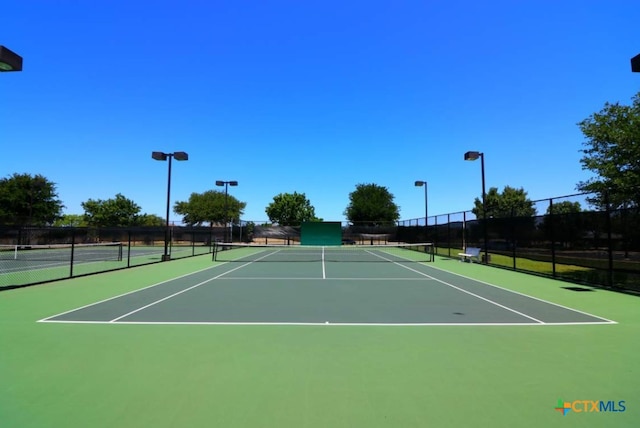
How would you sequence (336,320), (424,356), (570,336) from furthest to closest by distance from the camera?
(336,320), (570,336), (424,356)

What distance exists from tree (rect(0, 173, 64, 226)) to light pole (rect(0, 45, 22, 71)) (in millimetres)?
44511

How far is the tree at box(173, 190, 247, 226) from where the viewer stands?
3209 inches

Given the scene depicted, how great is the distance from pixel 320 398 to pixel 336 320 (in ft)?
11.4

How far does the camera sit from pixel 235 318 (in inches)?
295

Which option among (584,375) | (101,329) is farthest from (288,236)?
(584,375)

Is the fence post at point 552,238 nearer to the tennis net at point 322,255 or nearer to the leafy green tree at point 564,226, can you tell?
the leafy green tree at point 564,226

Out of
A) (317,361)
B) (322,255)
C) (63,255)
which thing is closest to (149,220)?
(63,255)

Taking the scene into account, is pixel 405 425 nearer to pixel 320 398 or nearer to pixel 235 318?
pixel 320 398

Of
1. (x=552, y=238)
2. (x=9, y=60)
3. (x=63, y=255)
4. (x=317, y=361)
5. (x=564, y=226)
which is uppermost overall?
(x=9, y=60)

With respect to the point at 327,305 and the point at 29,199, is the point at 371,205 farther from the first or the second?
the point at 327,305

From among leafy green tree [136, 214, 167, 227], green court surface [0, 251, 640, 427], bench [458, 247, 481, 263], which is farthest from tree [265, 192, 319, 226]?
green court surface [0, 251, 640, 427]

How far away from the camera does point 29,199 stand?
154ft

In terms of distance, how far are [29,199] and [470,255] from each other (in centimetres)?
5099

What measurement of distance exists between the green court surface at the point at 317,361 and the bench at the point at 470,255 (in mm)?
11959
